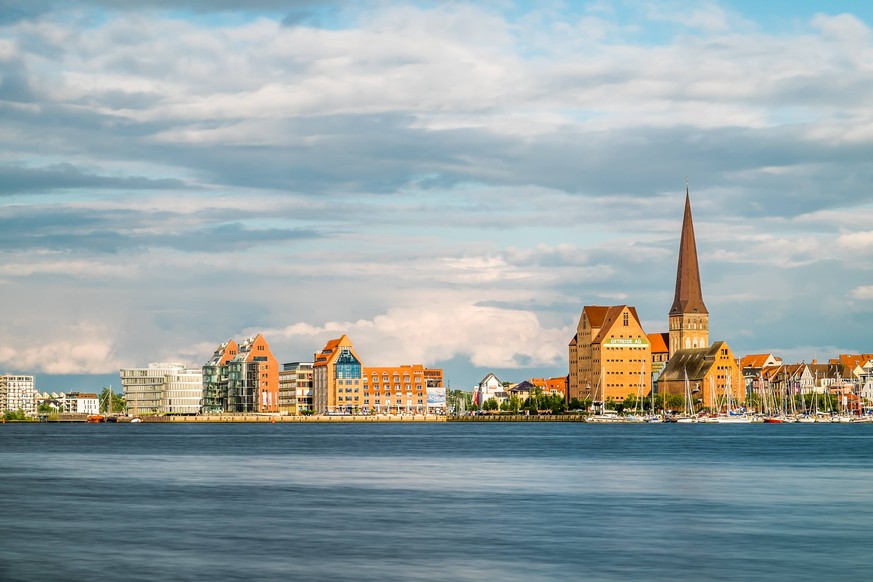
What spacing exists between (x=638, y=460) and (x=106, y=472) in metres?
34.8

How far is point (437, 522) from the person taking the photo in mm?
40156

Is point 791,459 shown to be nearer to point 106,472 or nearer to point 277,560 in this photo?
point 106,472

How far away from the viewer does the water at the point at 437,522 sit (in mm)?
30359

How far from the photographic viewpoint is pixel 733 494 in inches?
2028

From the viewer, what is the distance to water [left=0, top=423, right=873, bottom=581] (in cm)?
3036

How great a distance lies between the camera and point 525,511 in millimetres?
43906

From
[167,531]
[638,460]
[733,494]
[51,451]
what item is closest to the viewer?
[167,531]

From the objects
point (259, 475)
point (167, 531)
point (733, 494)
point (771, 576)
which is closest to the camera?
point (771, 576)

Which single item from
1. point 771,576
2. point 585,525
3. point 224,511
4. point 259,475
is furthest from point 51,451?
point 771,576

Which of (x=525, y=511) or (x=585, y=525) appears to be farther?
(x=525, y=511)

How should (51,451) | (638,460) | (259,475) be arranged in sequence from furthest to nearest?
1. (51,451)
2. (638,460)
3. (259,475)

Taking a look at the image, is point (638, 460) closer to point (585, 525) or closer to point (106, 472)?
point (106, 472)

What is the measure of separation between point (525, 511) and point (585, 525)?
488cm

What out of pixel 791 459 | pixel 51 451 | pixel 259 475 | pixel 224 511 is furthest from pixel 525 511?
pixel 51 451
